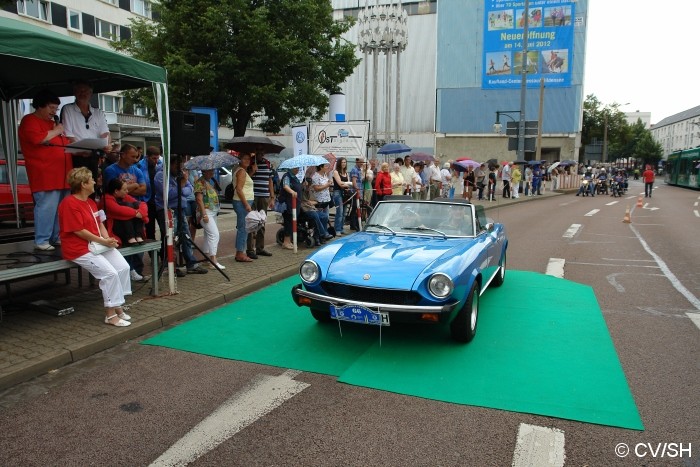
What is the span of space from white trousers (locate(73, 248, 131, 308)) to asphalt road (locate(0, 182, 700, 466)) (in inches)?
22.5

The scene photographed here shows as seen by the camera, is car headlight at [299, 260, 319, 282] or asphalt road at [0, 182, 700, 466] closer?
asphalt road at [0, 182, 700, 466]

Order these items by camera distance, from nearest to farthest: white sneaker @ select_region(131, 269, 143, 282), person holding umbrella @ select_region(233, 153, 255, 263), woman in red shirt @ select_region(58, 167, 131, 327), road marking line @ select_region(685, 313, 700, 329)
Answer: woman in red shirt @ select_region(58, 167, 131, 327) → road marking line @ select_region(685, 313, 700, 329) → white sneaker @ select_region(131, 269, 143, 282) → person holding umbrella @ select_region(233, 153, 255, 263)

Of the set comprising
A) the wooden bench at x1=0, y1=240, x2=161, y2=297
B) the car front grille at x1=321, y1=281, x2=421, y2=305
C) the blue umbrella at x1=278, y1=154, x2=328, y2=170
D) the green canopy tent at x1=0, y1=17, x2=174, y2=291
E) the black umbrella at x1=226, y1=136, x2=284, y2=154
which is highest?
the green canopy tent at x1=0, y1=17, x2=174, y2=291

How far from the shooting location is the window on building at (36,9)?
31202 mm

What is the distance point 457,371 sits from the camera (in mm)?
4500

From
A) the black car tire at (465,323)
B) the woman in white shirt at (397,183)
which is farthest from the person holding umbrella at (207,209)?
the woman in white shirt at (397,183)

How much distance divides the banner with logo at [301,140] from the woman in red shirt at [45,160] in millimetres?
9227

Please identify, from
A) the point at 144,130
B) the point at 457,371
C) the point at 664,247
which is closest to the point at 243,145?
the point at 457,371

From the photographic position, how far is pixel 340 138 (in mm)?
14500

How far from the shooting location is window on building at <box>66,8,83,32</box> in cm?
3488

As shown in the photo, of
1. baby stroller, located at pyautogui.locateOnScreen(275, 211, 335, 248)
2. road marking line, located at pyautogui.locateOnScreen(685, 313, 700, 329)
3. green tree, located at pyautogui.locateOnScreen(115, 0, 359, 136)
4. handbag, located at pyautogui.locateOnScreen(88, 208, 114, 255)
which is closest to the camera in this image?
handbag, located at pyautogui.locateOnScreen(88, 208, 114, 255)

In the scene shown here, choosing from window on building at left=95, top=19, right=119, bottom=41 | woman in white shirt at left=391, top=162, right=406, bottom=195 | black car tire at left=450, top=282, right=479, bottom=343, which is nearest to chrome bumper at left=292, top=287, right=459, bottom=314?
black car tire at left=450, top=282, right=479, bottom=343

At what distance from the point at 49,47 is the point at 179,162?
249 centimetres

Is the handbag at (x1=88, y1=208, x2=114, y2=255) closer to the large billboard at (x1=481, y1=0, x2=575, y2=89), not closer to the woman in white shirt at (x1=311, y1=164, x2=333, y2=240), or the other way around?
the woman in white shirt at (x1=311, y1=164, x2=333, y2=240)
